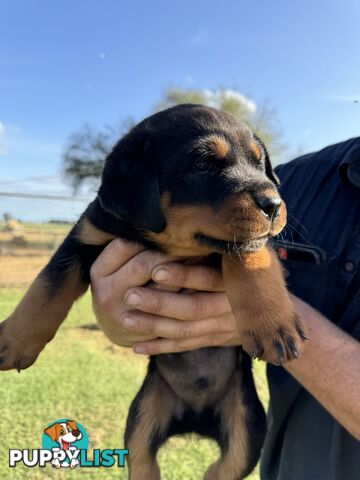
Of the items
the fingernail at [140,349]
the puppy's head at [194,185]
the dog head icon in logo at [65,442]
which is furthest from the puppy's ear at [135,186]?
the dog head icon in logo at [65,442]

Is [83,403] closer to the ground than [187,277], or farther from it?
closer to the ground

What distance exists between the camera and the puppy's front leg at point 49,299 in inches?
71.1

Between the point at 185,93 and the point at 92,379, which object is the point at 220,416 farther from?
the point at 185,93

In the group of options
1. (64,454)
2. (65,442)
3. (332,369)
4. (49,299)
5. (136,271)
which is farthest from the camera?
(65,442)

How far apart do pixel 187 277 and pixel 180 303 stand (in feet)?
0.33

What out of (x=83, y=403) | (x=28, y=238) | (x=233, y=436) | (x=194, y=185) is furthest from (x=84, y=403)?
(x=28, y=238)

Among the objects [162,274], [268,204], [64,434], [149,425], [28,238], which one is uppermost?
[268,204]

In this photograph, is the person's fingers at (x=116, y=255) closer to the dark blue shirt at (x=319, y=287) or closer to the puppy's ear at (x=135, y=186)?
the puppy's ear at (x=135, y=186)

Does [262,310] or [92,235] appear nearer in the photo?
[262,310]

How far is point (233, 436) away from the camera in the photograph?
2115 millimetres

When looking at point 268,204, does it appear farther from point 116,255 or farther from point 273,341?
point 116,255

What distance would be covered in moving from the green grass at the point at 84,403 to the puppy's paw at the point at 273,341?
3.68 feet

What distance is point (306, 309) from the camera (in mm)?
1650

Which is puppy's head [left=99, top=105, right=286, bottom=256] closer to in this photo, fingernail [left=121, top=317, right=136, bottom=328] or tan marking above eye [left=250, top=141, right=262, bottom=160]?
tan marking above eye [left=250, top=141, right=262, bottom=160]
